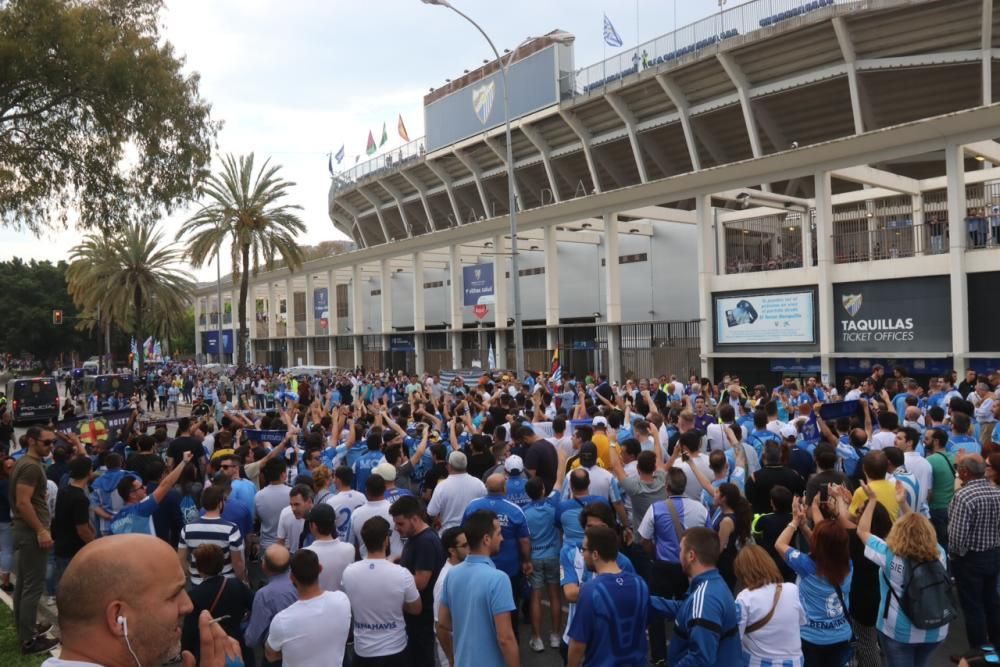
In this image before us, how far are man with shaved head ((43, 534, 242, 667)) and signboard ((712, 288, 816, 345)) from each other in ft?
72.0

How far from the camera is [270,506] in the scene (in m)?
7.14

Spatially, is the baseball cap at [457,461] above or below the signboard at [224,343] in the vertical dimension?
below

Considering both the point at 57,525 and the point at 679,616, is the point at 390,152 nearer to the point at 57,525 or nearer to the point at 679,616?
the point at 57,525

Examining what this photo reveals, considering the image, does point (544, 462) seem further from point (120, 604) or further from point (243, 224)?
point (243, 224)

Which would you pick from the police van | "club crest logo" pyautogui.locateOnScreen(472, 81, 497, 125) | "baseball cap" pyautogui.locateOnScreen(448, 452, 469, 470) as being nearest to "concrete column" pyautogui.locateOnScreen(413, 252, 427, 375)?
"club crest logo" pyautogui.locateOnScreen(472, 81, 497, 125)

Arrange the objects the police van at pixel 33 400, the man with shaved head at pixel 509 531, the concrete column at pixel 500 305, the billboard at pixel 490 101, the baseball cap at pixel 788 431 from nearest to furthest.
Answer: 1. the man with shaved head at pixel 509 531
2. the baseball cap at pixel 788 431
3. the police van at pixel 33 400
4. the concrete column at pixel 500 305
5. the billboard at pixel 490 101

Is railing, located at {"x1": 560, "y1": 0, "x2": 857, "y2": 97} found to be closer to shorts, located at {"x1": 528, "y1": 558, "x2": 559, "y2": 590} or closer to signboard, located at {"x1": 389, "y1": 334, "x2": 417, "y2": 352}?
signboard, located at {"x1": 389, "y1": 334, "x2": 417, "y2": 352}

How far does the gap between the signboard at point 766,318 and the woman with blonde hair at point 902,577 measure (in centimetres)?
1813

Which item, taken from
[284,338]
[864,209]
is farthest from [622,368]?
[284,338]

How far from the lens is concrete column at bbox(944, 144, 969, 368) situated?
18109 millimetres

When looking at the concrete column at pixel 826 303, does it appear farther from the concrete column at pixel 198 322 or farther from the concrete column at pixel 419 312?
the concrete column at pixel 198 322

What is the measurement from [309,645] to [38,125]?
13.3 m

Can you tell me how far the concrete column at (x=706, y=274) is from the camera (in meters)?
24.0

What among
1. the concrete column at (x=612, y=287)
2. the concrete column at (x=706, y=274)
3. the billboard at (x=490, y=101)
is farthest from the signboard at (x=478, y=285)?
the concrete column at (x=706, y=274)
